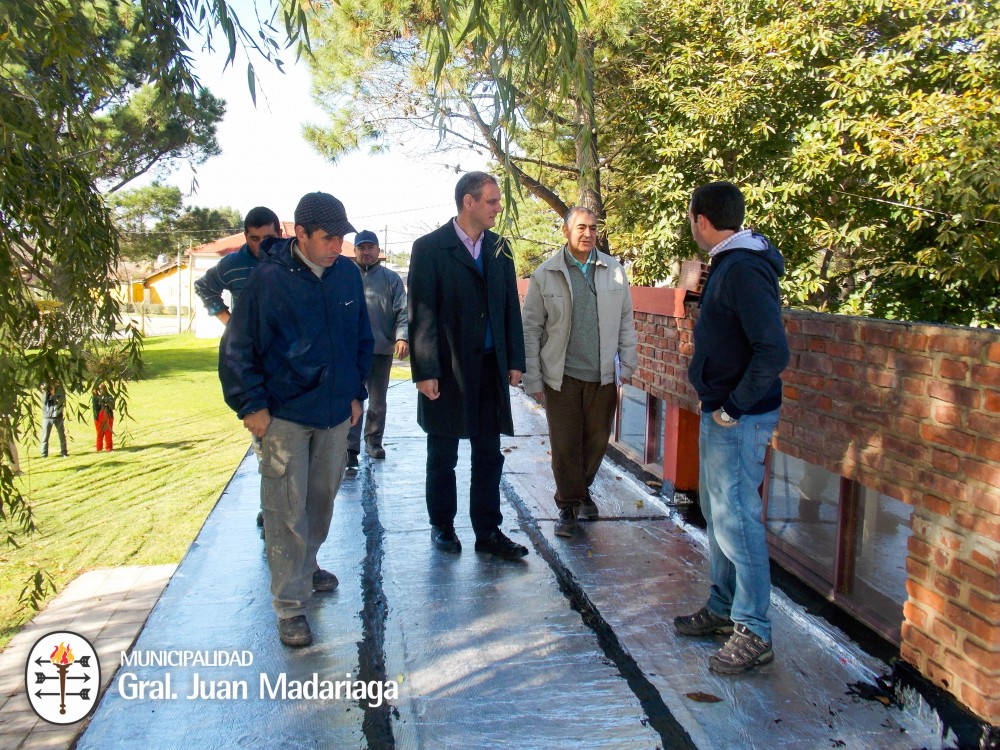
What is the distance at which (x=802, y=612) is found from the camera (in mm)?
3377

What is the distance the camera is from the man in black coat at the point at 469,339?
3982mm

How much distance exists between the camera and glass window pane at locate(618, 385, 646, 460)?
242 inches

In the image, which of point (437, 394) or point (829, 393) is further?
point (437, 394)

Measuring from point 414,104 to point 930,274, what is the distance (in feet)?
23.2

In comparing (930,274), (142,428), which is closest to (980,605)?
(930,274)

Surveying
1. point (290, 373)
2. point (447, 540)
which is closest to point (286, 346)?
point (290, 373)

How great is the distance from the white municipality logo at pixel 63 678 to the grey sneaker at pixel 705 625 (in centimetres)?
215

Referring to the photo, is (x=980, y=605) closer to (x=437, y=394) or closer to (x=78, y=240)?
(x=437, y=394)

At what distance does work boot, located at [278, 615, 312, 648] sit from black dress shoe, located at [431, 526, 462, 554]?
3.48 ft

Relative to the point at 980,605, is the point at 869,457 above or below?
above

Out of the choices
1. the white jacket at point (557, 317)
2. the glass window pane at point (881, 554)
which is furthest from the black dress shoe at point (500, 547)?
the glass window pane at point (881, 554)

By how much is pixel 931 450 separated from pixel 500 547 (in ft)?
6.65

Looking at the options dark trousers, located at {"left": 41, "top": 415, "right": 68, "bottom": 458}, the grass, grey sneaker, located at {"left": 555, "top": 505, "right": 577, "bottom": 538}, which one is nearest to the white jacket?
grey sneaker, located at {"left": 555, "top": 505, "right": 577, "bottom": 538}

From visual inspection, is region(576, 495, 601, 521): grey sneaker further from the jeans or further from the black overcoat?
the jeans
